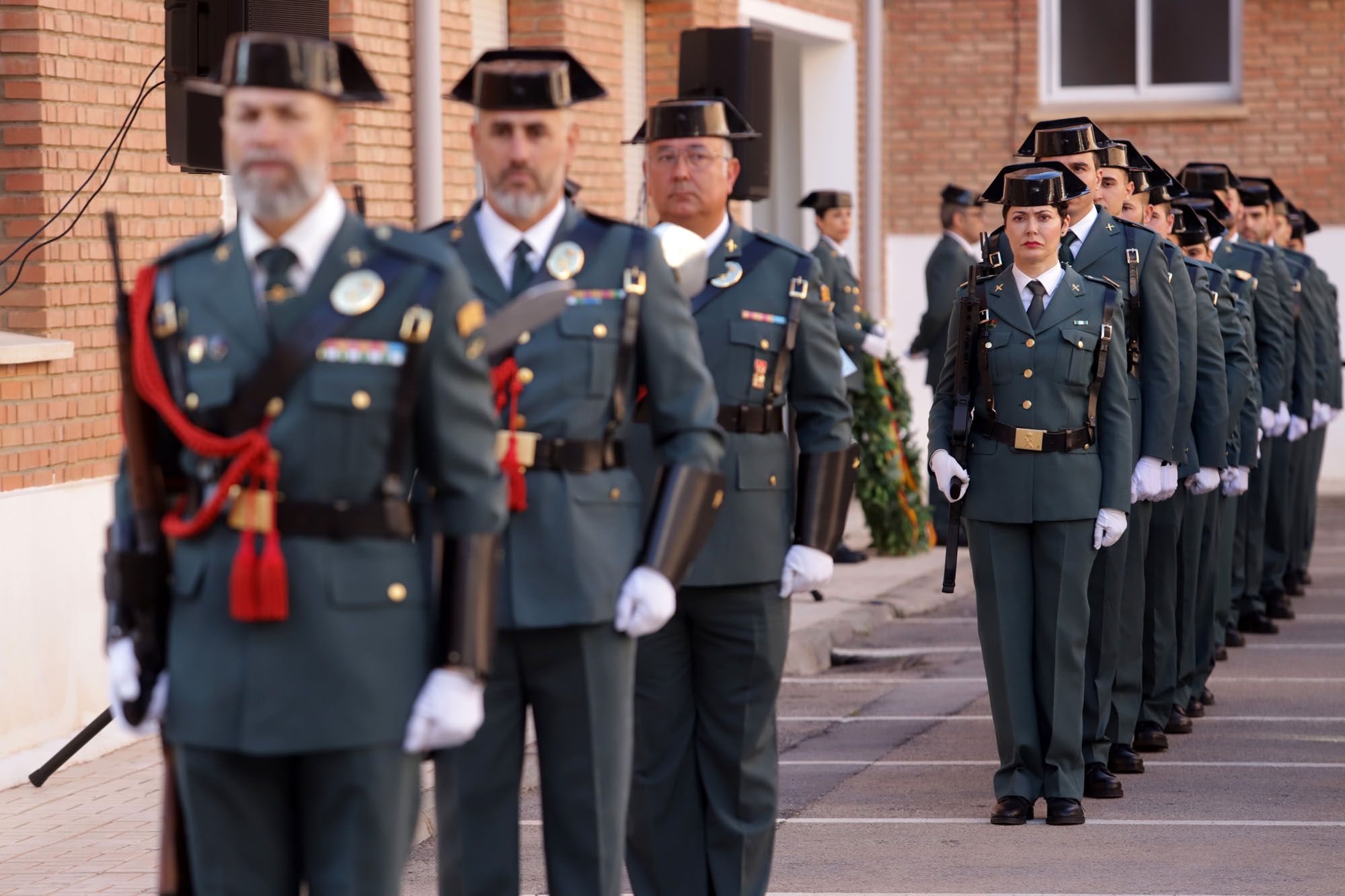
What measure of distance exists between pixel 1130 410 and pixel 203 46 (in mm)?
3298

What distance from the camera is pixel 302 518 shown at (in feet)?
12.2

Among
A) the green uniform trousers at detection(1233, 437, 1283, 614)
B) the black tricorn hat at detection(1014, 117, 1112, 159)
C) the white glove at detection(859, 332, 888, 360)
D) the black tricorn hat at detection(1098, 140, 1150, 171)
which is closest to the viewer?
the black tricorn hat at detection(1014, 117, 1112, 159)

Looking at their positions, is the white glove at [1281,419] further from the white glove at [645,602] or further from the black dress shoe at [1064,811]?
the white glove at [645,602]

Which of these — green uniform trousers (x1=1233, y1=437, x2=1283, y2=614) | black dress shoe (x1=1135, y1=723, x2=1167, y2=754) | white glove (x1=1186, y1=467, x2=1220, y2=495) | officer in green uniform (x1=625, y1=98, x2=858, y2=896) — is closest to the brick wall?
green uniform trousers (x1=1233, y1=437, x2=1283, y2=614)

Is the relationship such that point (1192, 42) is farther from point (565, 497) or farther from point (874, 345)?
point (565, 497)

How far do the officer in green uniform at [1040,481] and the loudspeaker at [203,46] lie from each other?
2390mm

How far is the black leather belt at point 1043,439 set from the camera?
7.42 meters

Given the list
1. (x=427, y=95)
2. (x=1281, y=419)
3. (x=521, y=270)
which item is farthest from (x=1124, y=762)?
(x=1281, y=419)

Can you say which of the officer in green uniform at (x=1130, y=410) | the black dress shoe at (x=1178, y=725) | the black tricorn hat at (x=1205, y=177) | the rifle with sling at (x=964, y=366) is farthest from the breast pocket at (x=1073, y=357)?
the black tricorn hat at (x=1205, y=177)

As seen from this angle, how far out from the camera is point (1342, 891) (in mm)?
6391

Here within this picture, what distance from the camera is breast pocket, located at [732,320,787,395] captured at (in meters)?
5.61

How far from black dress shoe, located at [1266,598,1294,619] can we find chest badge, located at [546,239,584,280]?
30.2ft

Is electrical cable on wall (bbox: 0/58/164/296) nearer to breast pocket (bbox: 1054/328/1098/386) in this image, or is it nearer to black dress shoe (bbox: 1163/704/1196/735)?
breast pocket (bbox: 1054/328/1098/386)

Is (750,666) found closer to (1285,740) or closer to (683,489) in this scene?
(683,489)
